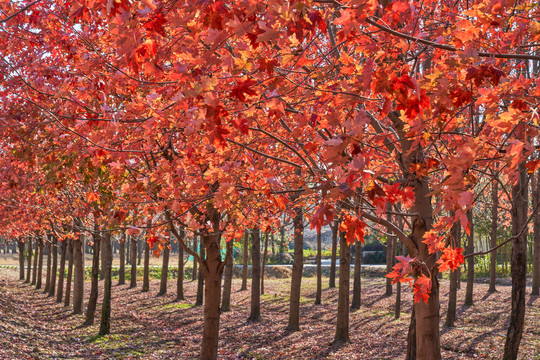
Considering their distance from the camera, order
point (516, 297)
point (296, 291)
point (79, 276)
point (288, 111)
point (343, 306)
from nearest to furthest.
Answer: point (288, 111)
point (516, 297)
point (343, 306)
point (296, 291)
point (79, 276)

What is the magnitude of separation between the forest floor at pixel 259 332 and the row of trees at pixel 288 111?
1613 mm

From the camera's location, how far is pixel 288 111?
659 centimetres

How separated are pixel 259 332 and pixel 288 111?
10.1m

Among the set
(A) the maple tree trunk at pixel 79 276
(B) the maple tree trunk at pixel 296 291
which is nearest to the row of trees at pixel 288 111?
(B) the maple tree trunk at pixel 296 291

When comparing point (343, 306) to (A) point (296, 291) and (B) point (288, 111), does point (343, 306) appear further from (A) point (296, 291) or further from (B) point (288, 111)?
(B) point (288, 111)

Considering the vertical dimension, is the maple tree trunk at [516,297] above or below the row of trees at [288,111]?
below

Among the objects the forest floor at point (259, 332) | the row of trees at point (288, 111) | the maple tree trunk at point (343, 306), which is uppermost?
the row of trees at point (288, 111)

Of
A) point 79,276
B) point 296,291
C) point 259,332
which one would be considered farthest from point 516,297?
point 79,276

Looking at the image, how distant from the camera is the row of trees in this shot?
2.95 meters

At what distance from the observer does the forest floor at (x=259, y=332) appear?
1172cm

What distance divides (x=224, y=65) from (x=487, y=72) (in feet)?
5.69

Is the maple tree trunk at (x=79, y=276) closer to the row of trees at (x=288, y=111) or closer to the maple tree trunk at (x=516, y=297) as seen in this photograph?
the row of trees at (x=288, y=111)

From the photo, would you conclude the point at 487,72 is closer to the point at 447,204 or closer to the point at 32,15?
the point at 447,204

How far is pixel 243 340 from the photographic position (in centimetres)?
1404
